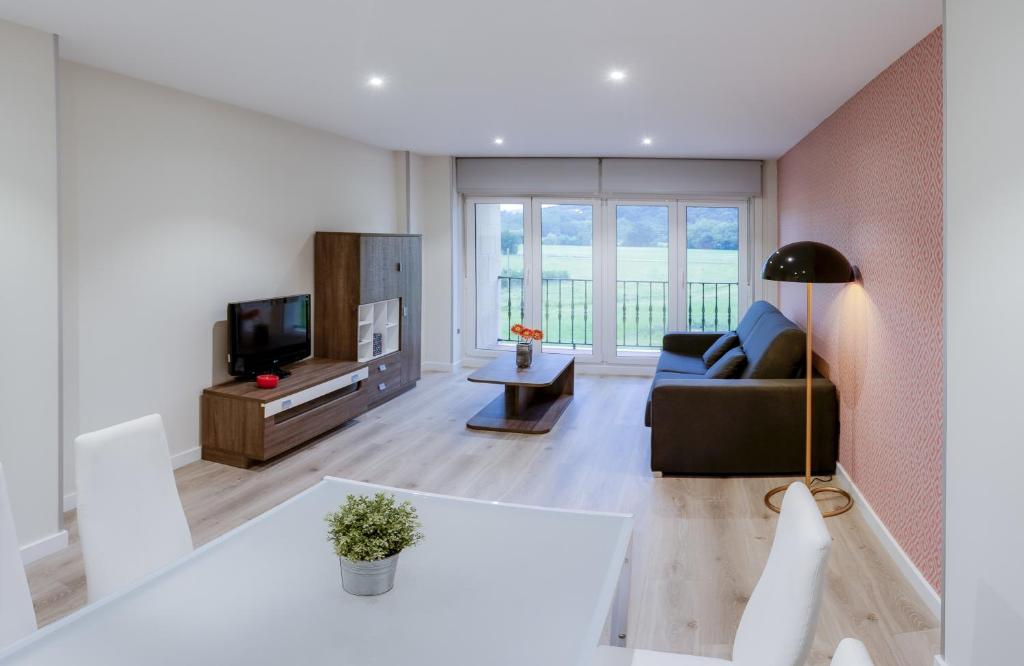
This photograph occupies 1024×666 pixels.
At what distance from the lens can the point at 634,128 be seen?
5.79m

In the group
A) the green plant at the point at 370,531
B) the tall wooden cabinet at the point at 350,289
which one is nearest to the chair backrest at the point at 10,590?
Answer: the green plant at the point at 370,531

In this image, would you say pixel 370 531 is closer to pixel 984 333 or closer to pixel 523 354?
pixel 984 333

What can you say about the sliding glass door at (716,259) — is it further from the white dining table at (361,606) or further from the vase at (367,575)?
the vase at (367,575)

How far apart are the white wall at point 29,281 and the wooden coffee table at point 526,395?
2799 mm

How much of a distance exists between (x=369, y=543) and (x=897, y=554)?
2.72 metres

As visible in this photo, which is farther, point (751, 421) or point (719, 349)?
point (719, 349)

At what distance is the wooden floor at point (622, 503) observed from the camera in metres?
2.81

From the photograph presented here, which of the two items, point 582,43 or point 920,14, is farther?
point 582,43

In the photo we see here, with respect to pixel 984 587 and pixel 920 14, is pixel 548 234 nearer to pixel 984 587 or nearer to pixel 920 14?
pixel 920 14

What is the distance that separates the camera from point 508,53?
3.57m

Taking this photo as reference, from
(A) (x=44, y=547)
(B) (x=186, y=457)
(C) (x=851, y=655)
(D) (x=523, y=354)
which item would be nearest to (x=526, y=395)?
(D) (x=523, y=354)

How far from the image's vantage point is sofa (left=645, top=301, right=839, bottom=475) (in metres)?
4.44

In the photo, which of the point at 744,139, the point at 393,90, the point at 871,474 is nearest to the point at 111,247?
the point at 393,90

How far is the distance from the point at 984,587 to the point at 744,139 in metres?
4.80
